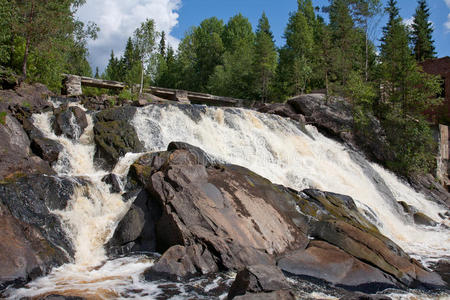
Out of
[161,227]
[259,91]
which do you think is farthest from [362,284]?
[259,91]

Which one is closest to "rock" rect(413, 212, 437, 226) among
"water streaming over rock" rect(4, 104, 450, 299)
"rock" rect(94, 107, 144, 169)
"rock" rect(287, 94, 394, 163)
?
"water streaming over rock" rect(4, 104, 450, 299)

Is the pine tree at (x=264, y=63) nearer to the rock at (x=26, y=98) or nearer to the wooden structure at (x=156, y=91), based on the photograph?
the wooden structure at (x=156, y=91)

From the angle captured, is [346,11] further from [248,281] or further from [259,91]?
Result: [248,281]

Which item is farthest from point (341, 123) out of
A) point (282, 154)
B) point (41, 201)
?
point (41, 201)

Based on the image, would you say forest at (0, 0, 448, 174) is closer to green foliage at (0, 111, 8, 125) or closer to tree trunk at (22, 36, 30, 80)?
tree trunk at (22, 36, 30, 80)

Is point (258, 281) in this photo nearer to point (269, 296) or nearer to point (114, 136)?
point (269, 296)

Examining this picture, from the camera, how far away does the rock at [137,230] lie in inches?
380

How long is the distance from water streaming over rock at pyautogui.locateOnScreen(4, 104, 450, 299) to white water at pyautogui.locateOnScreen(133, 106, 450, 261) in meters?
0.05

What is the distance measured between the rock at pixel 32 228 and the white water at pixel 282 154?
21.6 feet

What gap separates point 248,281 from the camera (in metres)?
6.18

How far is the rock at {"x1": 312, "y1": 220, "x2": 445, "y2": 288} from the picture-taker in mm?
9070

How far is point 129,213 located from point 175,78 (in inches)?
2021

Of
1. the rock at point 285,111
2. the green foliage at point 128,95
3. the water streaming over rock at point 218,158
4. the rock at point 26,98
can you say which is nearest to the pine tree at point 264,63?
the rock at point 285,111

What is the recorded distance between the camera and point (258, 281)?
20.2ft
